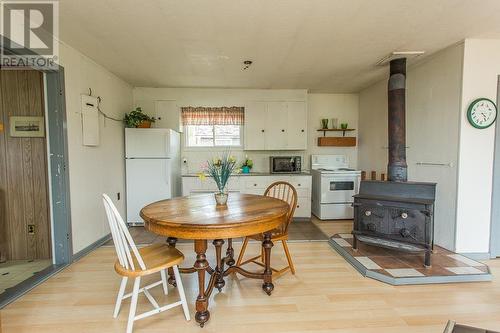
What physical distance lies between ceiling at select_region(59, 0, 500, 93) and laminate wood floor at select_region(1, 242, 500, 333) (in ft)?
7.80

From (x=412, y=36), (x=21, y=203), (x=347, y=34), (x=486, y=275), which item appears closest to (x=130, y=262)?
(x=21, y=203)

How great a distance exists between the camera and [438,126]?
2.95 m

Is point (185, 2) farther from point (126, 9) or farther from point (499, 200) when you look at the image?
point (499, 200)

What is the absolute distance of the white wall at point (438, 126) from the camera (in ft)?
9.07

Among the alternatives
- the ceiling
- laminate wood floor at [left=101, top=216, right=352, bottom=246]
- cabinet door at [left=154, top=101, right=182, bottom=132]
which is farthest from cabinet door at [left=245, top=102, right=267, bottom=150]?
laminate wood floor at [left=101, top=216, right=352, bottom=246]

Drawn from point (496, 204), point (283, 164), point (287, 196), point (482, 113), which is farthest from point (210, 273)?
point (482, 113)

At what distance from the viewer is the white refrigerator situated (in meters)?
3.87

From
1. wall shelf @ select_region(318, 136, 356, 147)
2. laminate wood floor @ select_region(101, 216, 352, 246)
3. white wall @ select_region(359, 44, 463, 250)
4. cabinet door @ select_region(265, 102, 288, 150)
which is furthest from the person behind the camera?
wall shelf @ select_region(318, 136, 356, 147)

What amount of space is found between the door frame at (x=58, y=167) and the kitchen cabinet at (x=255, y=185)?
179 cm

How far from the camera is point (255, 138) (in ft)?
14.8

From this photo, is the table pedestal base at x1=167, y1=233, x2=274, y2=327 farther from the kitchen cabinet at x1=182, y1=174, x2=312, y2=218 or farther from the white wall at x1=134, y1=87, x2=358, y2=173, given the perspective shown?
the white wall at x1=134, y1=87, x2=358, y2=173

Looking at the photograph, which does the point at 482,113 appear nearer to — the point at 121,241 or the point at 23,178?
the point at 121,241

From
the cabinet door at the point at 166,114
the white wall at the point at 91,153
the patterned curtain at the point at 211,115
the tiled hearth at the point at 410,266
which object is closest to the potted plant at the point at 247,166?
the patterned curtain at the point at 211,115

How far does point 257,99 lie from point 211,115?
90cm
